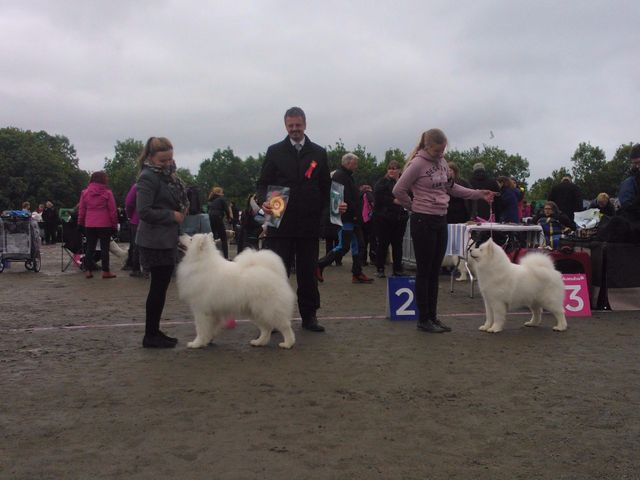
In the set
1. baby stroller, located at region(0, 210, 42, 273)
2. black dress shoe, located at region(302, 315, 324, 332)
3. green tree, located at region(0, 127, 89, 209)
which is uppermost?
green tree, located at region(0, 127, 89, 209)

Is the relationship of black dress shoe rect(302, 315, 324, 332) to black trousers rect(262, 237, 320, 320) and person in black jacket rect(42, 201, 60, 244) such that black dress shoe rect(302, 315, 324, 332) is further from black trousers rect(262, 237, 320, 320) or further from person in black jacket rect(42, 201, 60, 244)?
person in black jacket rect(42, 201, 60, 244)

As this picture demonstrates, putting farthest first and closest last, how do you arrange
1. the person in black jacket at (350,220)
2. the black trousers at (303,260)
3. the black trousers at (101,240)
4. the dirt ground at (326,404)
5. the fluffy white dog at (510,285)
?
the black trousers at (101,240) → the person in black jacket at (350,220) → the fluffy white dog at (510,285) → the black trousers at (303,260) → the dirt ground at (326,404)

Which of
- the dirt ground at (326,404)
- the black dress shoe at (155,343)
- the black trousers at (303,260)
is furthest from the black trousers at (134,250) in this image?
the black dress shoe at (155,343)

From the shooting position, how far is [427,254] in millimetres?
6137

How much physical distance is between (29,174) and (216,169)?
165 feet

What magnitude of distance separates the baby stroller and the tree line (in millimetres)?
21434

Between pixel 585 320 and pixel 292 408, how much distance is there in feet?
15.0

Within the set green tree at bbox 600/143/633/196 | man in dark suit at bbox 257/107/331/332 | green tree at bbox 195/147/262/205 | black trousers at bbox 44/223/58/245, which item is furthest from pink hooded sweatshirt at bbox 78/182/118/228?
green tree at bbox 195/147/262/205

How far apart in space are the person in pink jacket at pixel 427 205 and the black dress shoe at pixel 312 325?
1060mm

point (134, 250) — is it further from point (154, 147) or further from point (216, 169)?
point (216, 169)

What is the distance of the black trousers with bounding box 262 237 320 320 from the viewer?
6.01m

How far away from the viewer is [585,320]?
6879mm

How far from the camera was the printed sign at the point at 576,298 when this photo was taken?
7148 mm

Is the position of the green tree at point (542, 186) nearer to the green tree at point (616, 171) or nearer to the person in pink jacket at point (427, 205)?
the green tree at point (616, 171)
